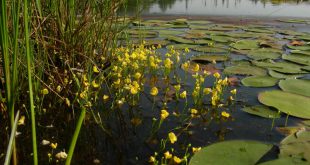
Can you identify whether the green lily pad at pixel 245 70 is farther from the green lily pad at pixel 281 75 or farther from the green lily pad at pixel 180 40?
the green lily pad at pixel 180 40

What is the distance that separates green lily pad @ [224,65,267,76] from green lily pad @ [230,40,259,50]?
121 centimetres

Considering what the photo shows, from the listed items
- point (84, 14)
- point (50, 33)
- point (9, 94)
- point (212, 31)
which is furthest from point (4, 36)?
point (212, 31)

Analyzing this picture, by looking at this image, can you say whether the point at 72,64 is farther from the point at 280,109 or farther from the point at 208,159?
the point at 280,109

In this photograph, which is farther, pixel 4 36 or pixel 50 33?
pixel 50 33

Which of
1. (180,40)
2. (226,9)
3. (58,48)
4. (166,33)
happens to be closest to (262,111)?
(58,48)

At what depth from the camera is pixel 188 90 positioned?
3.42 meters

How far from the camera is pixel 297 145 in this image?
223 centimetres

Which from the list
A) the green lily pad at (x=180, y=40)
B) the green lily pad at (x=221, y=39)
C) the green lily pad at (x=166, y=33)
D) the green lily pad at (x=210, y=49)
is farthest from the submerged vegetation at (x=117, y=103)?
the green lily pad at (x=166, y=33)

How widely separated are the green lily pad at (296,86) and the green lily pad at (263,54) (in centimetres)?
111

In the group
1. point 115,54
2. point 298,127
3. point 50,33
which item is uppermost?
point 50,33

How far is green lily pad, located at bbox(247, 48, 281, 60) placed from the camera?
4733mm

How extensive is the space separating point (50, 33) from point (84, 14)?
13.9 inches

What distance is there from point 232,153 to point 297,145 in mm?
449

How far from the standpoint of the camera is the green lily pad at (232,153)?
2039mm
